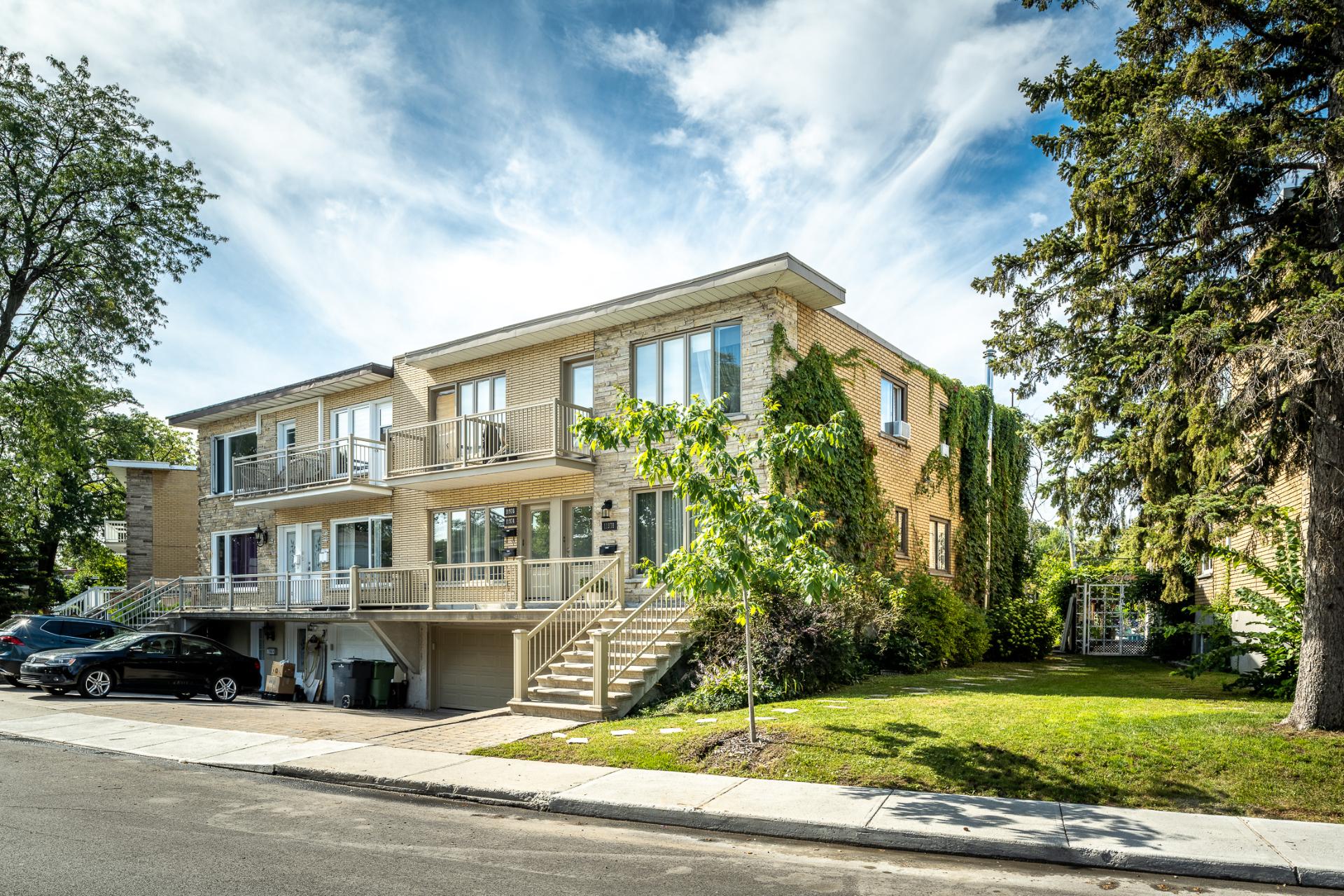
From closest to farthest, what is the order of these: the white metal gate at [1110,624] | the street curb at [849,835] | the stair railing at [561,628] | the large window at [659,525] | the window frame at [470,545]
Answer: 1. the street curb at [849,835]
2. the stair railing at [561,628]
3. the large window at [659,525]
4. the window frame at [470,545]
5. the white metal gate at [1110,624]

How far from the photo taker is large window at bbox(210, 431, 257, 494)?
1127 inches

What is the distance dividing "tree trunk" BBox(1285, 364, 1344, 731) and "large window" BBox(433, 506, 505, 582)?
1526 cm

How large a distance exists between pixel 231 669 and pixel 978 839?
17.6 meters

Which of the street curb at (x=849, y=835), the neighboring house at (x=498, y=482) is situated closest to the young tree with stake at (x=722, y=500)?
the street curb at (x=849, y=835)

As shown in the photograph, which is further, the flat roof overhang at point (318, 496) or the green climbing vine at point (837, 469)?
the flat roof overhang at point (318, 496)

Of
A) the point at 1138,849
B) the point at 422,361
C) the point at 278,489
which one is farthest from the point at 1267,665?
the point at 278,489

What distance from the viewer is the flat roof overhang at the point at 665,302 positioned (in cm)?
1641

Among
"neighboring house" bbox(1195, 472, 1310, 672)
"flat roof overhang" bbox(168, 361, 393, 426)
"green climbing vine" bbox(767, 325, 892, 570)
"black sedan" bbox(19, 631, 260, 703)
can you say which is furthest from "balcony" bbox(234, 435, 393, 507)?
"neighboring house" bbox(1195, 472, 1310, 672)

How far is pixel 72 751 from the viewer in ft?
38.2

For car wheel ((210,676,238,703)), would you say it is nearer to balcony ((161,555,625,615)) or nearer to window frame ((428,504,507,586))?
balcony ((161,555,625,615))

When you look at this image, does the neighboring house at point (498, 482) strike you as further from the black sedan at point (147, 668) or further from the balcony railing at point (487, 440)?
the black sedan at point (147, 668)

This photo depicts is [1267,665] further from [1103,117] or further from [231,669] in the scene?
[231,669]

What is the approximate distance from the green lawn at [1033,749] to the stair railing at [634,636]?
766 mm

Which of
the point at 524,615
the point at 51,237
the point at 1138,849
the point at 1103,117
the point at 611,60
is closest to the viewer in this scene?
the point at 1138,849
